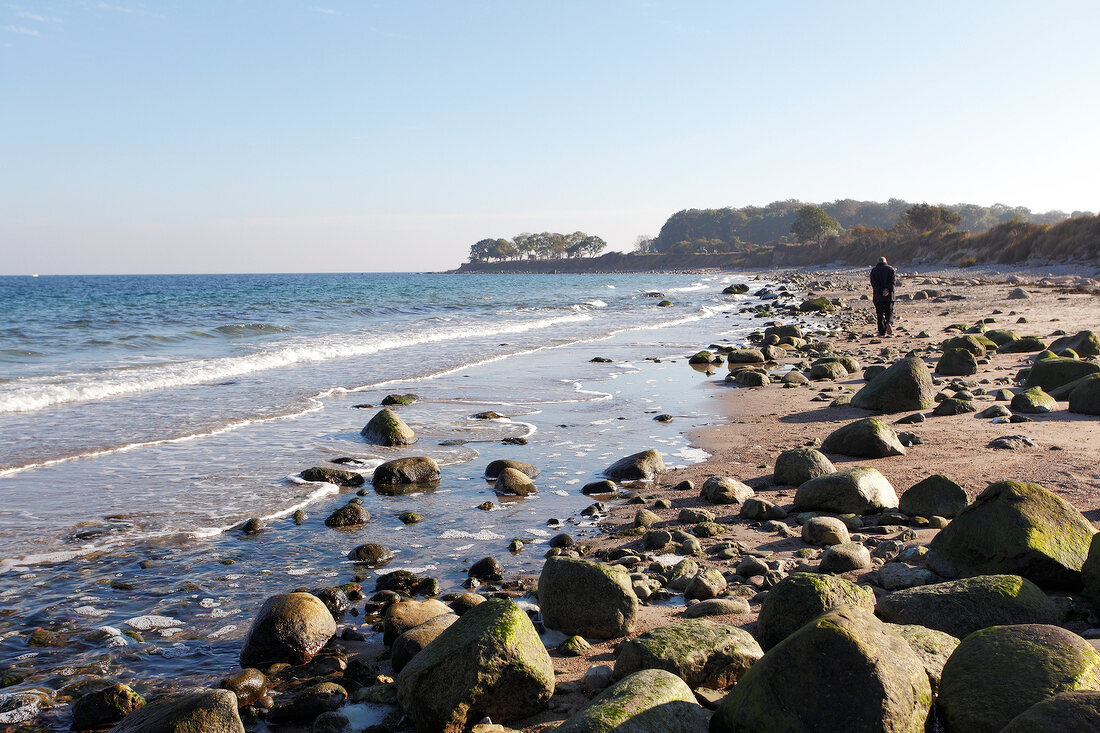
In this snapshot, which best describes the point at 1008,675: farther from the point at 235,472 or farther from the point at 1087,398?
the point at 1087,398

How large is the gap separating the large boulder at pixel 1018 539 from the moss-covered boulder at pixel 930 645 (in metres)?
1.03

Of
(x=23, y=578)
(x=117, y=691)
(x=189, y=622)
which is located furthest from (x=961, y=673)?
(x=23, y=578)

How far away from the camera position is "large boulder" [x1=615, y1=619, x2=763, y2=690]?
3.41m

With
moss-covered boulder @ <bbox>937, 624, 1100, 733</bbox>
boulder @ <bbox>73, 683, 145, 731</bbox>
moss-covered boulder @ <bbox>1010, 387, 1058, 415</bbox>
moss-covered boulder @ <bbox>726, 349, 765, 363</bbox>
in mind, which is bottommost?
moss-covered boulder @ <bbox>726, 349, 765, 363</bbox>

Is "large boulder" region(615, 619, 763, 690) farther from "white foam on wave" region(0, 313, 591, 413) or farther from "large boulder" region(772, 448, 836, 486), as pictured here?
"white foam on wave" region(0, 313, 591, 413)

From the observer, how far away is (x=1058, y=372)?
32.1 ft

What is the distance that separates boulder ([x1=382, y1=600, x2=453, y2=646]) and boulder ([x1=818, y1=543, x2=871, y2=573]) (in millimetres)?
2294

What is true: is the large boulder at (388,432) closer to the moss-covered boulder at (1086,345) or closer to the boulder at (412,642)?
the boulder at (412,642)

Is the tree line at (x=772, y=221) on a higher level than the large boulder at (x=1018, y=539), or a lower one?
higher

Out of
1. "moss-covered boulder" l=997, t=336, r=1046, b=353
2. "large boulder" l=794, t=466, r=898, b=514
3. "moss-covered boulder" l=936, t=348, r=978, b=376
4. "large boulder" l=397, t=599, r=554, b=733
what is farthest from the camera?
"moss-covered boulder" l=997, t=336, r=1046, b=353

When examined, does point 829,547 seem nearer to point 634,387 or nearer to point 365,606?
point 365,606

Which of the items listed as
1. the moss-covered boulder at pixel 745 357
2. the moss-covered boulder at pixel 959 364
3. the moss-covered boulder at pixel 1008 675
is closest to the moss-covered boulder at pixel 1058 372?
the moss-covered boulder at pixel 959 364

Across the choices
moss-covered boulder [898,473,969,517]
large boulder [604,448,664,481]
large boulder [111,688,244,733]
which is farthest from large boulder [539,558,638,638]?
large boulder [604,448,664,481]

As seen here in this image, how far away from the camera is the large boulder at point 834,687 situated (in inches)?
102
